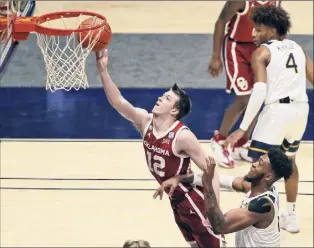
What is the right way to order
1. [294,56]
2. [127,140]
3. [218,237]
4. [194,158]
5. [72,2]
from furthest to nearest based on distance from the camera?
[72,2], [127,140], [294,56], [218,237], [194,158]

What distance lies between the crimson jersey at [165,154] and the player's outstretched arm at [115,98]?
8 centimetres

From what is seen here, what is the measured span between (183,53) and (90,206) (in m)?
3.52

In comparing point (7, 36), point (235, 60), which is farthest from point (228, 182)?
point (235, 60)

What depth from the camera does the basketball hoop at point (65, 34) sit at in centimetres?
588

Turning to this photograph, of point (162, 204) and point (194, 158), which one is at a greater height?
point (194, 158)

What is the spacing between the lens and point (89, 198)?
803 cm

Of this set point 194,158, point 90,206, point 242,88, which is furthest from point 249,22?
point 194,158

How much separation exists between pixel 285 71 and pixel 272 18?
1.41 feet

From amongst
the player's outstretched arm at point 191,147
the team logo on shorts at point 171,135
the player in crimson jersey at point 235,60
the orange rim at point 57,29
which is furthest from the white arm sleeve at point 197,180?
the player in crimson jersey at point 235,60

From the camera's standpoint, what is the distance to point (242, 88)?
8555mm

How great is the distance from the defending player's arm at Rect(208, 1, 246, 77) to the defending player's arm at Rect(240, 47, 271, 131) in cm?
135

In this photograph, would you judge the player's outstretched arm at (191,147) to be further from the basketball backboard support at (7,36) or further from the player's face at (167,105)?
the basketball backboard support at (7,36)

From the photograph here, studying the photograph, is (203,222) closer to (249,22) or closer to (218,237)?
(218,237)

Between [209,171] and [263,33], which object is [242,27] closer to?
[263,33]
